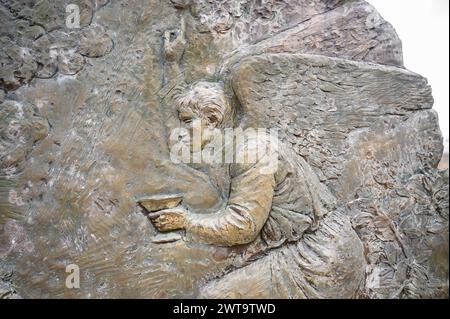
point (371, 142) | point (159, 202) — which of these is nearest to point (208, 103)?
point (159, 202)

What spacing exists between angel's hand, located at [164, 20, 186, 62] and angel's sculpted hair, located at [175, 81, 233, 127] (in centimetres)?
20

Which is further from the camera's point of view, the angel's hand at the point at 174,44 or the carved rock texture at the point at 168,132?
the angel's hand at the point at 174,44

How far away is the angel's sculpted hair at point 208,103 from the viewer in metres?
2.45

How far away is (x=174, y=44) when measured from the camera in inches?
100

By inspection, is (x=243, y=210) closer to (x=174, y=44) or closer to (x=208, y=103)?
(x=208, y=103)

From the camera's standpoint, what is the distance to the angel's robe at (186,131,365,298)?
7.73 ft

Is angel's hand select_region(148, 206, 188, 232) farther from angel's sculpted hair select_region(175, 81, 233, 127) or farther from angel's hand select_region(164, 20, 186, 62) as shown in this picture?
angel's hand select_region(164, 20, 186, 62)

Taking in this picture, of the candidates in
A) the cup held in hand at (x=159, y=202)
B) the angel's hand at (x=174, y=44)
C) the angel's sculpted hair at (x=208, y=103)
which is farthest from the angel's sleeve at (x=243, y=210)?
the angel's hand at (x=174, y=44)

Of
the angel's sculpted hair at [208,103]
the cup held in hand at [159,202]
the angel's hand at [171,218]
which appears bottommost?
the angel's hand at [171,218]

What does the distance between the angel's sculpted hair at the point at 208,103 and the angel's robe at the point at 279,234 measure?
0.19m

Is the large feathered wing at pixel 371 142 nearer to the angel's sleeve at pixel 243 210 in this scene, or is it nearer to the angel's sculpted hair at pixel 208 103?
the angel's sculpted hair at pixel 208 103
